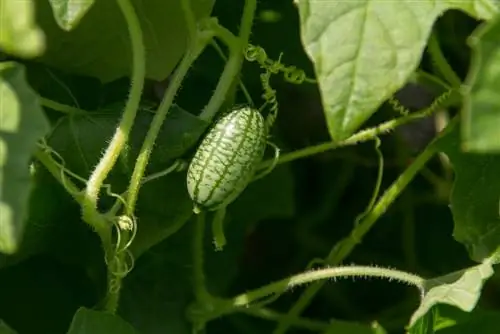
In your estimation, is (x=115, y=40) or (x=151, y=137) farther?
(x=115, y=40)

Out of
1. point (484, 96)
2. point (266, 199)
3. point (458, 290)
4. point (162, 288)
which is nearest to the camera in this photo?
point (484, 96)

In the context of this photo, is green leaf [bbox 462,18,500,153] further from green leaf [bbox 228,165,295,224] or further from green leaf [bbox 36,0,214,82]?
green leaf [bbox 228,165,295,224]

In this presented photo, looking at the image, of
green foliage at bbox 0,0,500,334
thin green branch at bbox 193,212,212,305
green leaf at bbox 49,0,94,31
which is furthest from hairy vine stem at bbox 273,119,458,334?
green leaf at bbox 49,0,94,31

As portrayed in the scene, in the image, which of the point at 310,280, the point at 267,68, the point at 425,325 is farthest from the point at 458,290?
the point at 267,68

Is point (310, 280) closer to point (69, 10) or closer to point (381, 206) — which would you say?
point (381, 206)

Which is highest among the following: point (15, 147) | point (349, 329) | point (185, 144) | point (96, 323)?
point (15, 147)

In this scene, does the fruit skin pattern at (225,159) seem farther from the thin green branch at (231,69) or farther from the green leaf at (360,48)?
the green leaf at (360,48)

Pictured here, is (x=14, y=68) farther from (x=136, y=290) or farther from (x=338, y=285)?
(x=338, y=285)
